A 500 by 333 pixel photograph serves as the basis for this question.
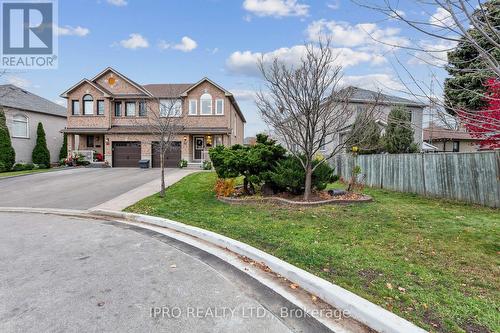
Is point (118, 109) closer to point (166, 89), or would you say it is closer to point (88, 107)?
point (88, 107)

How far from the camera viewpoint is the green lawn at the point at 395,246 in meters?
3.15

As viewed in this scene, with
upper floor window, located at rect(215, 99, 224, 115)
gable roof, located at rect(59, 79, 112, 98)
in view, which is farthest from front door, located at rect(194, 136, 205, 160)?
gable roof, located at rect(59, 79, 112, 98)

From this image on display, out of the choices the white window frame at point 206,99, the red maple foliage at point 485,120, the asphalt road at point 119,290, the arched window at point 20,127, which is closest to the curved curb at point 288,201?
the asphalt road at point 119,290

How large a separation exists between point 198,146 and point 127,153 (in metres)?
5.93

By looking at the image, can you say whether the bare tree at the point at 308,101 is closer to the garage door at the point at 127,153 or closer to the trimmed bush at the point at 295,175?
the trimmed bush at the point at 295,175

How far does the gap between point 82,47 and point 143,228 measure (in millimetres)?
12286

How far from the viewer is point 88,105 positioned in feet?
83.0

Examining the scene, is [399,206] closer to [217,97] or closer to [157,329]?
[157,329]

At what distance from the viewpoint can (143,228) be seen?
283 inches

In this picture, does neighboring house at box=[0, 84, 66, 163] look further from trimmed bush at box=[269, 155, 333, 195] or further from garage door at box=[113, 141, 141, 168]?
trimmed bush at box=[269, 155, 333, 195]

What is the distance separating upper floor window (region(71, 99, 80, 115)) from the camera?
83.3 feet

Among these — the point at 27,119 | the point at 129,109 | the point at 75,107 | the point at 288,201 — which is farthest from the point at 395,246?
the point at 27,119

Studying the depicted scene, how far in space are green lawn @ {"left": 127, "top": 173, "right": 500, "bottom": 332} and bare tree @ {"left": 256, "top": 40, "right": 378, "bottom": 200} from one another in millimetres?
2358

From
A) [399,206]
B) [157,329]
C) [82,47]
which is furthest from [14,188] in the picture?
[399,206]
